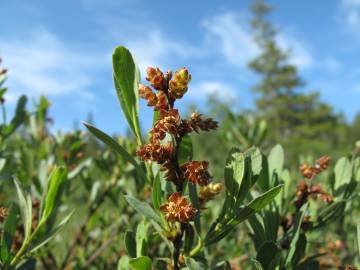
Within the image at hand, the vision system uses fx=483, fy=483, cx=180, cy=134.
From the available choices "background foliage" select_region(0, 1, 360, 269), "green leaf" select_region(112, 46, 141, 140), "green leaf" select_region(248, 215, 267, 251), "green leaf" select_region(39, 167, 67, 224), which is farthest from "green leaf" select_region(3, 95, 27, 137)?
"green leaf" select_region(248, 215, 267, 251)

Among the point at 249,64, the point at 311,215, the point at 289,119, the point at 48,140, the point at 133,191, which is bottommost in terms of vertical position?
the point at 311,215

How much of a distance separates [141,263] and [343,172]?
29.1 inches

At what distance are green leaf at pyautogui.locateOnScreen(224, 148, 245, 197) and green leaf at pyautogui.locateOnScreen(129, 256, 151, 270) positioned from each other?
0.25 metres

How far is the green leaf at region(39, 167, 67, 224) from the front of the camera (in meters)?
1.32

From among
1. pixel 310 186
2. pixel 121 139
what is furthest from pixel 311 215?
pixel 121 139

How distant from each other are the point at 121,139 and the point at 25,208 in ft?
5.47

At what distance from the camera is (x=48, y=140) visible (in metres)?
2.76

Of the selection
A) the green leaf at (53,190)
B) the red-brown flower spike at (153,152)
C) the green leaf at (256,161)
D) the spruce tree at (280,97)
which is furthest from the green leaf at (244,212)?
the spruce tree at (280,97)

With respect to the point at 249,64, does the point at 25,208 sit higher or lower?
lower

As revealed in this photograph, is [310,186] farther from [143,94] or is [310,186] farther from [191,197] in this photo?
[143,94]

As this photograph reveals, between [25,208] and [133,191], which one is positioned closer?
[25,208]

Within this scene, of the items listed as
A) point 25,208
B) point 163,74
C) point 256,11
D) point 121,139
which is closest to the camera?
point 163,74

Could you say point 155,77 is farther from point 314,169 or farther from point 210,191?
point 314,169

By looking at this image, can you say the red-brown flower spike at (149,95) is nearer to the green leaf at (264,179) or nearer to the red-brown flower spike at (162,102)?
the red-brown flower spike at (162,102)
